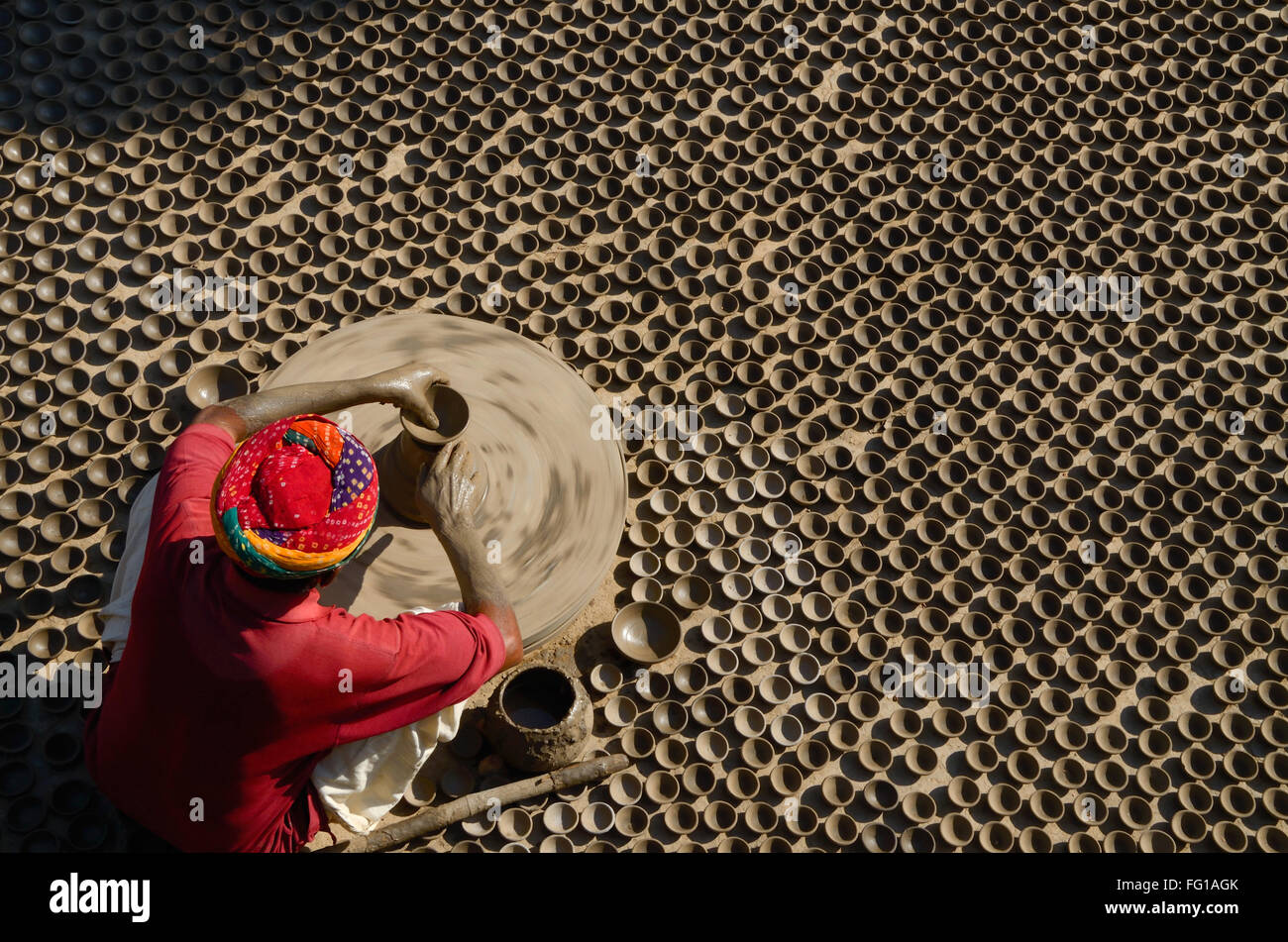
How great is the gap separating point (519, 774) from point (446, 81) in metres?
4.72

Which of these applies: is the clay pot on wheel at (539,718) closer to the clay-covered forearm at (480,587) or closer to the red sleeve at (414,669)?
the clay-covered forearm at (480,587)

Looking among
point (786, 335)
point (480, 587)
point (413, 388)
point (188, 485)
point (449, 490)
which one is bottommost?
point (786, 335)

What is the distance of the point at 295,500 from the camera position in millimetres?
3045

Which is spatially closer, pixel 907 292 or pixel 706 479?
pixel 706 479

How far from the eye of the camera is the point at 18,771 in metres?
4.70

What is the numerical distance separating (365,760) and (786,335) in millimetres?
3744

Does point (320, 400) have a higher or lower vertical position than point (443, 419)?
higher

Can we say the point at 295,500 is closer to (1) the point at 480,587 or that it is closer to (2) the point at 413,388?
(1) the point at 480,587

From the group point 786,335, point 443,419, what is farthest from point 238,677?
point 786,335

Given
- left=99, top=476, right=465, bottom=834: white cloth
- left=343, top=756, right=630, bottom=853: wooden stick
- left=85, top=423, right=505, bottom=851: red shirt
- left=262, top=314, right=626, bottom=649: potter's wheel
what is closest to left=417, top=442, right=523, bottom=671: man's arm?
left=85, top=423, right=505, bottom=851: red shirt

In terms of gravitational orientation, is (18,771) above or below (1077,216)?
below

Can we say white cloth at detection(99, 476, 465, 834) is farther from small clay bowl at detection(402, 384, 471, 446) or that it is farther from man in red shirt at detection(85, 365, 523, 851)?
small clay bowl at detection(402, 384, 471, 446)
